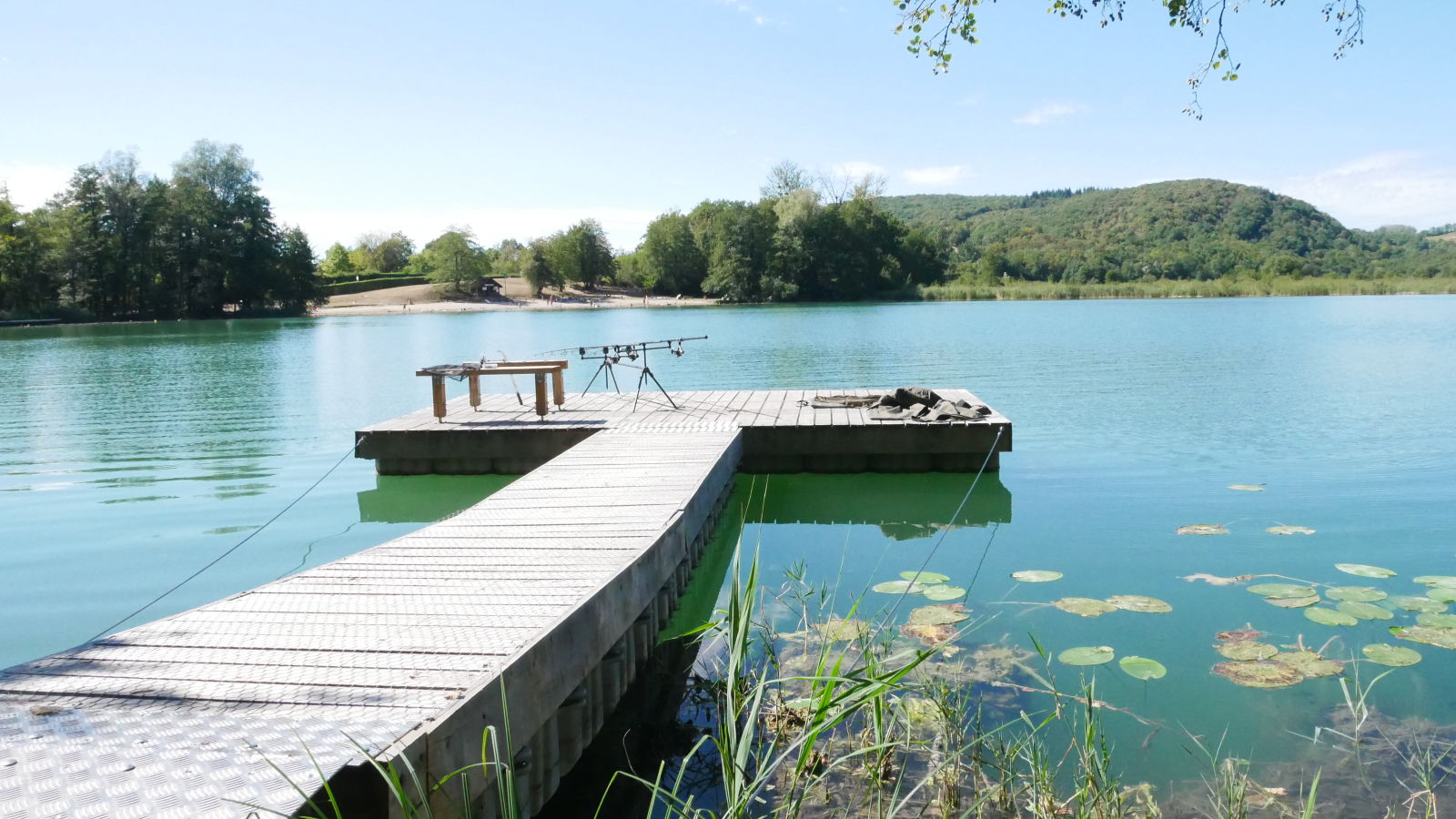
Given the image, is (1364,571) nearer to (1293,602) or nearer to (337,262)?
(1293,602)

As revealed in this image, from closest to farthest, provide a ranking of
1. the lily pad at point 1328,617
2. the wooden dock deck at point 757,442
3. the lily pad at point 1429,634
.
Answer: the lily pad at point 1429,634 < the lily pad at point 1328,617 < the wooden dock deck at point 757,442

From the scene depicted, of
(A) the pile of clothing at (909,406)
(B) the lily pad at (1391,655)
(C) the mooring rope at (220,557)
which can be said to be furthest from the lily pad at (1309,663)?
(C) the mooring rope at (220,557)

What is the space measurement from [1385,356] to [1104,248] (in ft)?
217

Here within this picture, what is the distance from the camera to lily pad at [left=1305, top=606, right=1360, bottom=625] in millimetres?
4812

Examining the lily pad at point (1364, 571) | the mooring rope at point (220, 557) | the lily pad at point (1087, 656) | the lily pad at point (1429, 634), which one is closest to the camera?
the lily pad at point (1087, 656)

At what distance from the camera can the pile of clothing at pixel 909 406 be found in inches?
346

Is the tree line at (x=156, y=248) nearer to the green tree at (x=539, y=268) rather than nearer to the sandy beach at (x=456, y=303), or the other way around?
the sandy beach at (x=456, y=303)

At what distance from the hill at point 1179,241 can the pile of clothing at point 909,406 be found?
5924cm

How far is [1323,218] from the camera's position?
280 feet

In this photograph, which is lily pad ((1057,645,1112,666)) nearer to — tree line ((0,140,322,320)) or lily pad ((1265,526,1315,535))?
lily pad ((1265,526,1315,535))

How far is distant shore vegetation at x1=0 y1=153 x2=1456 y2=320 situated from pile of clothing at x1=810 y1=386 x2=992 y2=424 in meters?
47.3

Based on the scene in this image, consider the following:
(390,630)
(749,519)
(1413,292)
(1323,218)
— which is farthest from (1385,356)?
(1323,218)

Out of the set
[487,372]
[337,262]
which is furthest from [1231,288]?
[337,262]

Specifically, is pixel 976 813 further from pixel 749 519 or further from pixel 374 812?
pixel 749 519
